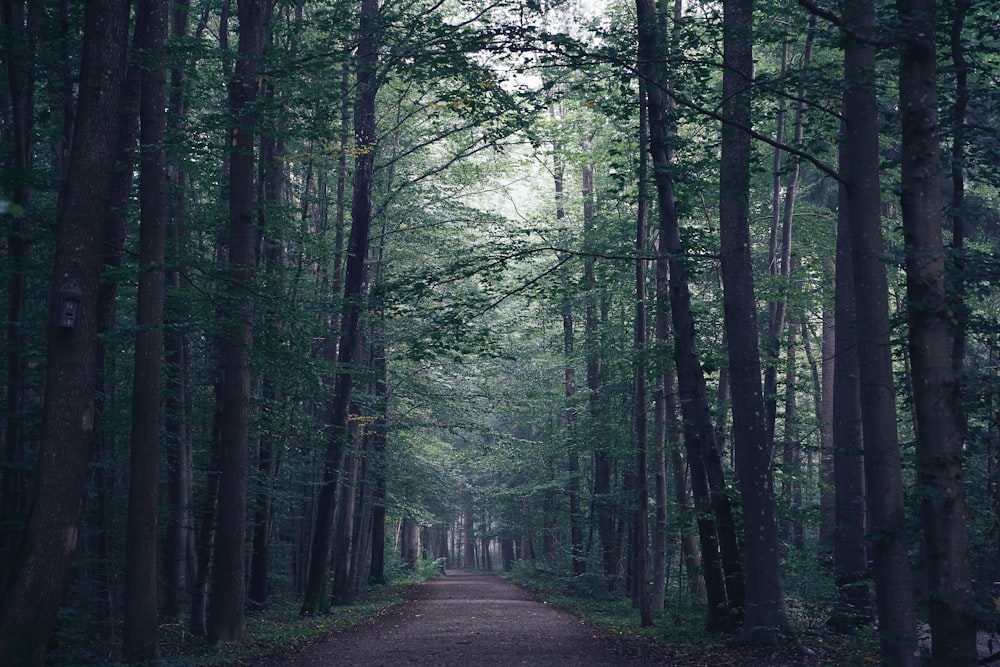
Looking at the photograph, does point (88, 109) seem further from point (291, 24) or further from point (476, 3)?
point (476, 3)

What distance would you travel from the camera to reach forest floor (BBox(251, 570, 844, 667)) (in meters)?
10.3

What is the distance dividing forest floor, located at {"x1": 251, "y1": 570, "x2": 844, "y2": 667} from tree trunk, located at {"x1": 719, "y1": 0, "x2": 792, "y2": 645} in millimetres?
578

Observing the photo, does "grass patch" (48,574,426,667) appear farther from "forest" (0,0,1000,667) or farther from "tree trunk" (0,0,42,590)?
"tree trunk" (0,0,42,590)

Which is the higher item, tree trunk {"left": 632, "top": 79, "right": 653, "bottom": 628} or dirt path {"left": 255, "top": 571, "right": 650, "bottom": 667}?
tree trunk {"left": 632, "top": 79, "right": 653, "bottom": 628}

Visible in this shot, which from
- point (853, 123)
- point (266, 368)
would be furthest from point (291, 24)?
point (853, 123)

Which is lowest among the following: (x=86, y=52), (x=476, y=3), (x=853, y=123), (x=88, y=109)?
(x=853, y=123)

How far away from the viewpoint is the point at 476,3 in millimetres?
15703

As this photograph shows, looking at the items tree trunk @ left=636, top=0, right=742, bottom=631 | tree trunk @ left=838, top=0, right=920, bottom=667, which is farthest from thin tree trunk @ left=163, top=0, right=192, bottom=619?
tree trunk @ left=838, top=0, right=920, bottom=667

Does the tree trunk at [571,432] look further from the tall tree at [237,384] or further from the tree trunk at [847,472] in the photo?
the tall tree at [237,384]

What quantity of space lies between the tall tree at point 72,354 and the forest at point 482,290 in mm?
29

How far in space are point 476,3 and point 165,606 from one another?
13479mm

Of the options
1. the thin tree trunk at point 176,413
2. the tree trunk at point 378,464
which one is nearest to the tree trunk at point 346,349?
the tree trunk at point 378,464

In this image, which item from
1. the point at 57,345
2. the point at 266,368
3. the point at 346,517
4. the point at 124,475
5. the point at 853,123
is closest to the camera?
the point at 853,123

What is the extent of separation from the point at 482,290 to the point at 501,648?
237 inches
